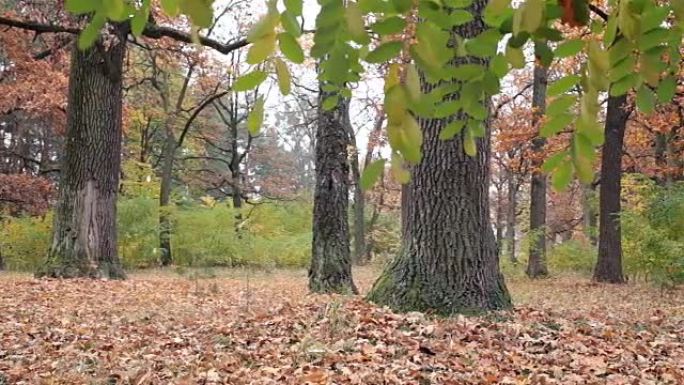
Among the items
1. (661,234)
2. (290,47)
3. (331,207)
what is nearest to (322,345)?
(290,47)

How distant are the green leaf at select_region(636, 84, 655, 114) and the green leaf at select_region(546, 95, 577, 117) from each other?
0.15 metres

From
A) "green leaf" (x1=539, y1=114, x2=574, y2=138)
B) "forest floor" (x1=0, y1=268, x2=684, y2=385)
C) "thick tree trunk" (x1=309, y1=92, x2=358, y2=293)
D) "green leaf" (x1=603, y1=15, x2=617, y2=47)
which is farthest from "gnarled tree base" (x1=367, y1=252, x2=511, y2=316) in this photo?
"green leaf" (x1=603, y1=15, x2=617, y2=47)

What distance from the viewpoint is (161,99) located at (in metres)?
23.8

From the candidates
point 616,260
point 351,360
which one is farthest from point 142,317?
point 616,260

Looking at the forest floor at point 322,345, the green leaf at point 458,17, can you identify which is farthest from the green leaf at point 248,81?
the forest floor at point 322,345

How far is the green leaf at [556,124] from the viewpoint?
3.89 feet

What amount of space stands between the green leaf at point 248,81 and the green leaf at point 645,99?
0.76 meters

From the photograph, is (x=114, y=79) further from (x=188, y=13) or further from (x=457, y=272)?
(x=188, y=13)

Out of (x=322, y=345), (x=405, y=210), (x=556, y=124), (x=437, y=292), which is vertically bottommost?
(x=322, y=345)

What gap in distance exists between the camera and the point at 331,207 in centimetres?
815

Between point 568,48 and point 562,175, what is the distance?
24 cm

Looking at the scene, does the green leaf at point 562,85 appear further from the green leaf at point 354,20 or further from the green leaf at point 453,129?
the green leaf at point 354,20

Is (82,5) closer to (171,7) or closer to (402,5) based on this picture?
(171,7)

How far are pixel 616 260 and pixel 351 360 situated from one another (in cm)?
1082
